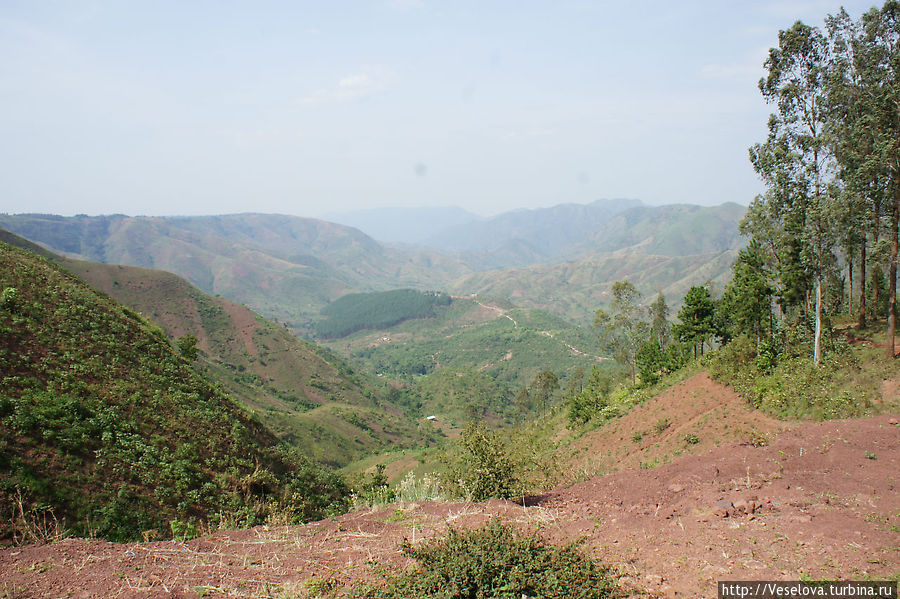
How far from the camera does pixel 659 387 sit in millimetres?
26516

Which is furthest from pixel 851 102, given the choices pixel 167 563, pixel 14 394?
pixel 14 394

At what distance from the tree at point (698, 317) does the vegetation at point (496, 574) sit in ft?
90.9

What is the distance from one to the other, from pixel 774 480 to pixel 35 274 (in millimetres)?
30259

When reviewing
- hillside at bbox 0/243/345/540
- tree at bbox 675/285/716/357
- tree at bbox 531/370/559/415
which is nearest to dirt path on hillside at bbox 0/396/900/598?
hillside at bbox 0/243/345/540

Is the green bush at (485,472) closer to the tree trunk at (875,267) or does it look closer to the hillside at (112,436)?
the hillside at (112,436)

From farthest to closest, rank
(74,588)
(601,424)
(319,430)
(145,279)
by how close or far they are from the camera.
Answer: (145,279) < (319,430) < (601,424) < (74,588)

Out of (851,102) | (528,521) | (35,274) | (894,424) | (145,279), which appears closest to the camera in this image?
(528,521)

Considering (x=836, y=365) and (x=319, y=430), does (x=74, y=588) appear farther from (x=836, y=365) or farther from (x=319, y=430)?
(x=319, y=430)

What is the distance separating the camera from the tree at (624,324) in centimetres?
3597

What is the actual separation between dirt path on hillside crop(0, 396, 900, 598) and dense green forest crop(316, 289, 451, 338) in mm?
159771

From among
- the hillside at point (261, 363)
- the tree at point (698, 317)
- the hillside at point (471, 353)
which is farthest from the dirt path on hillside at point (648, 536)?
the hillside at point (471, 353)

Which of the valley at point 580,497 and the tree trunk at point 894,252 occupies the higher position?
the tree trunk at point 894,252

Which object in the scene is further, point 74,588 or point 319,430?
point 319,430

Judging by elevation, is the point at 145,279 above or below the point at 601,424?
above
